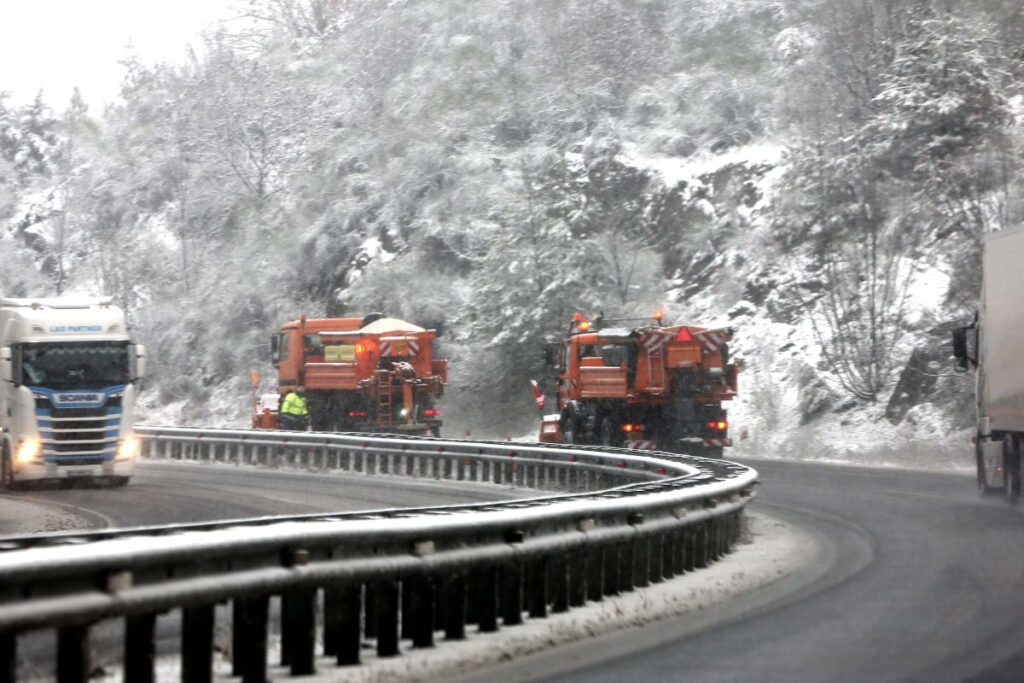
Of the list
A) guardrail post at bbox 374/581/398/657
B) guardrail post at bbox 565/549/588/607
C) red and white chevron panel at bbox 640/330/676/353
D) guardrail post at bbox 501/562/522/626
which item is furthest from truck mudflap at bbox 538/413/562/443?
guardrail post at bbox 374/581/398/657

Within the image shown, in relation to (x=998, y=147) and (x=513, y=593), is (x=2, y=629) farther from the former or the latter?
(x=998, y=147)

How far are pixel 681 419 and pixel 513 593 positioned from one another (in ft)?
70.3

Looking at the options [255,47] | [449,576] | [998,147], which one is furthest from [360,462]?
[255,47]

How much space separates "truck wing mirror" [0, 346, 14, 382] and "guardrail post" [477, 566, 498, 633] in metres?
18.4

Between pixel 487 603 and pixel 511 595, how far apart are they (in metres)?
0.32

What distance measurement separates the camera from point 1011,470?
20438 mm

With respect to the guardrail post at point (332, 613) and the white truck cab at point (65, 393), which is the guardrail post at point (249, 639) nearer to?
the guardrail post at point (332, 613)

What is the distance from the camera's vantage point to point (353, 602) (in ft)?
27.5

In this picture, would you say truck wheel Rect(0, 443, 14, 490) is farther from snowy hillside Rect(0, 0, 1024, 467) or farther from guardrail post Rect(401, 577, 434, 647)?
guardrail post Rect(401, 577, 434, 647)

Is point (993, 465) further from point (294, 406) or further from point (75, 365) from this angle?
point (294, 406)

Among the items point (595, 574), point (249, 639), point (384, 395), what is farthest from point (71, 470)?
point (249, 639)

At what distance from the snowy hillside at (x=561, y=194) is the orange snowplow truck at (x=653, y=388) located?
3682 millimetres

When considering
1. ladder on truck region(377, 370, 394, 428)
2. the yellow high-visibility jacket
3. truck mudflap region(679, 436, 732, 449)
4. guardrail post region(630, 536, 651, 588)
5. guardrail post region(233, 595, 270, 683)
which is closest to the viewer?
guardrail post region(233, 595, 270, 683)

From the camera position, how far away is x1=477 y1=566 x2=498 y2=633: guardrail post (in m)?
9.52
